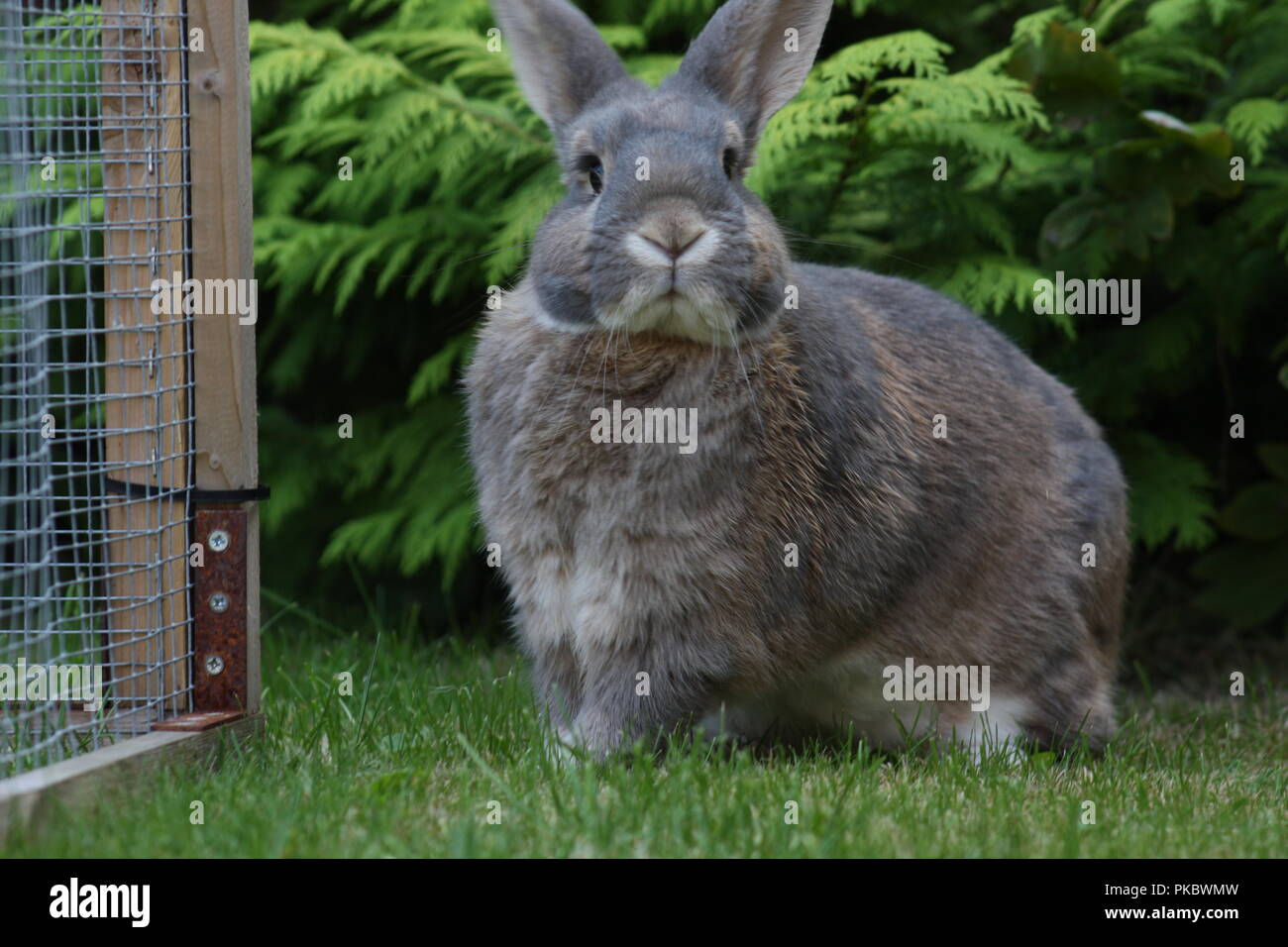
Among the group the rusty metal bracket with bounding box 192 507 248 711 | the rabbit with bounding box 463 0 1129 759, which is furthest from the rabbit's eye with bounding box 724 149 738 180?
the rusty metal bracket with bounding box 192 507 248 711

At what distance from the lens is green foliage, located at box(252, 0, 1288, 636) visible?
4.62 metres

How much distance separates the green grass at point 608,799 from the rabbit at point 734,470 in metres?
0.20

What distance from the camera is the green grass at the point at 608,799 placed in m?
2.63

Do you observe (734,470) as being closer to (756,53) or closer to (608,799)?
(608,799)

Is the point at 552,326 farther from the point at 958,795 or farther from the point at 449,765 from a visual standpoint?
the point at 958,795

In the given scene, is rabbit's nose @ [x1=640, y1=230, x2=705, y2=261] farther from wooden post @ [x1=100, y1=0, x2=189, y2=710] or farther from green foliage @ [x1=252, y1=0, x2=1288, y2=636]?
green foliage @ [x1=252, y1=0, x2=1288, y2=636]

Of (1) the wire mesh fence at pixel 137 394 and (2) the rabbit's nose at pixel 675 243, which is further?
(1) the wire mesh fence at pixel 137 394

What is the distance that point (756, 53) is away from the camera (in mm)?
3516

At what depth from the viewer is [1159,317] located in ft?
17.0

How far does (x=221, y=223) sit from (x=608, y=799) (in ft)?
5.09

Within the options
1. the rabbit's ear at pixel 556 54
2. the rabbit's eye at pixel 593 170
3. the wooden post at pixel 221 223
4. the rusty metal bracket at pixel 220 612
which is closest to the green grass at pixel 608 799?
the rusty metal bracket at pixel 220 612

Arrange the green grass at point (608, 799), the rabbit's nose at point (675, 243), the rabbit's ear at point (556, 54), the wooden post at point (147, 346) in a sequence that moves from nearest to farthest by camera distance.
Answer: the green grass at point (608, 799) → the rabbit's nose at point (675, 243) → the wooden post at point (147, 346) → the rabbit's ear at point (556, 54)

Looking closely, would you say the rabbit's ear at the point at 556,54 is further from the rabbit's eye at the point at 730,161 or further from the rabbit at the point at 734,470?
the rabbit's eye at the point at 730,161

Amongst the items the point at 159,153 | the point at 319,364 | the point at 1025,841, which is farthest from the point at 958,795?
the point at 319,364
